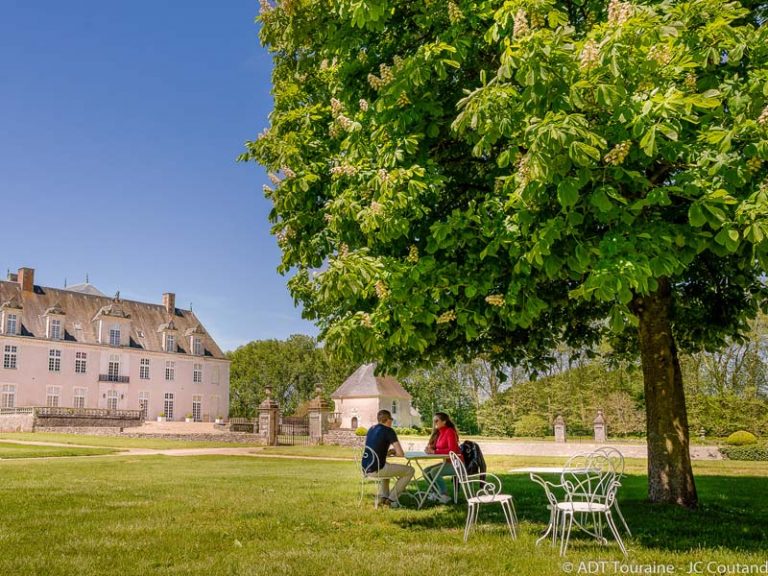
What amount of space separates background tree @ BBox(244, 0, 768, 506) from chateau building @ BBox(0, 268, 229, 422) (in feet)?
158

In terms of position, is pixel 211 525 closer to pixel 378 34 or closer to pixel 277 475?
pixel 378 34

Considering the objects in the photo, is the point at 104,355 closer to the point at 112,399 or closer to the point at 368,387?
the point at 112,399

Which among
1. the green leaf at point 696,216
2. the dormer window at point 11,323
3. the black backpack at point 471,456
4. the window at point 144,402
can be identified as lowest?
the window at point 144,402

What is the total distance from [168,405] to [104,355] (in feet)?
23.5

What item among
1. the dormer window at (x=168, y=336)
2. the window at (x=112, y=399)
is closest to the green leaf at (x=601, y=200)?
the window at (x=112, y=399)

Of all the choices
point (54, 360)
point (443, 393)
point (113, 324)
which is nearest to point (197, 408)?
point (113, 324)

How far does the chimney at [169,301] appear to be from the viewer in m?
61.2

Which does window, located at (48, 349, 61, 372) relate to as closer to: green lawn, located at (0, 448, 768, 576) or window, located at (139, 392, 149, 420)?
window, located at (139, 392, 149, 420)

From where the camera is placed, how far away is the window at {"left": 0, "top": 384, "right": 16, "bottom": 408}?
49.0 metres

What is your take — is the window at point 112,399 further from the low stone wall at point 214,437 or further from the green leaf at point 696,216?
the green leaf at point 696,216

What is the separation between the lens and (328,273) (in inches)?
260

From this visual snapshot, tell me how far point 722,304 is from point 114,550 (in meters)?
8.87

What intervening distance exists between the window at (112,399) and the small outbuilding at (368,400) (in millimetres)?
17450

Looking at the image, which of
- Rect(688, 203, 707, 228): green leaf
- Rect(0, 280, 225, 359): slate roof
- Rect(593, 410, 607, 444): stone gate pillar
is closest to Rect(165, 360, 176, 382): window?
Rect(0, 280, 225, 359): slate roof
